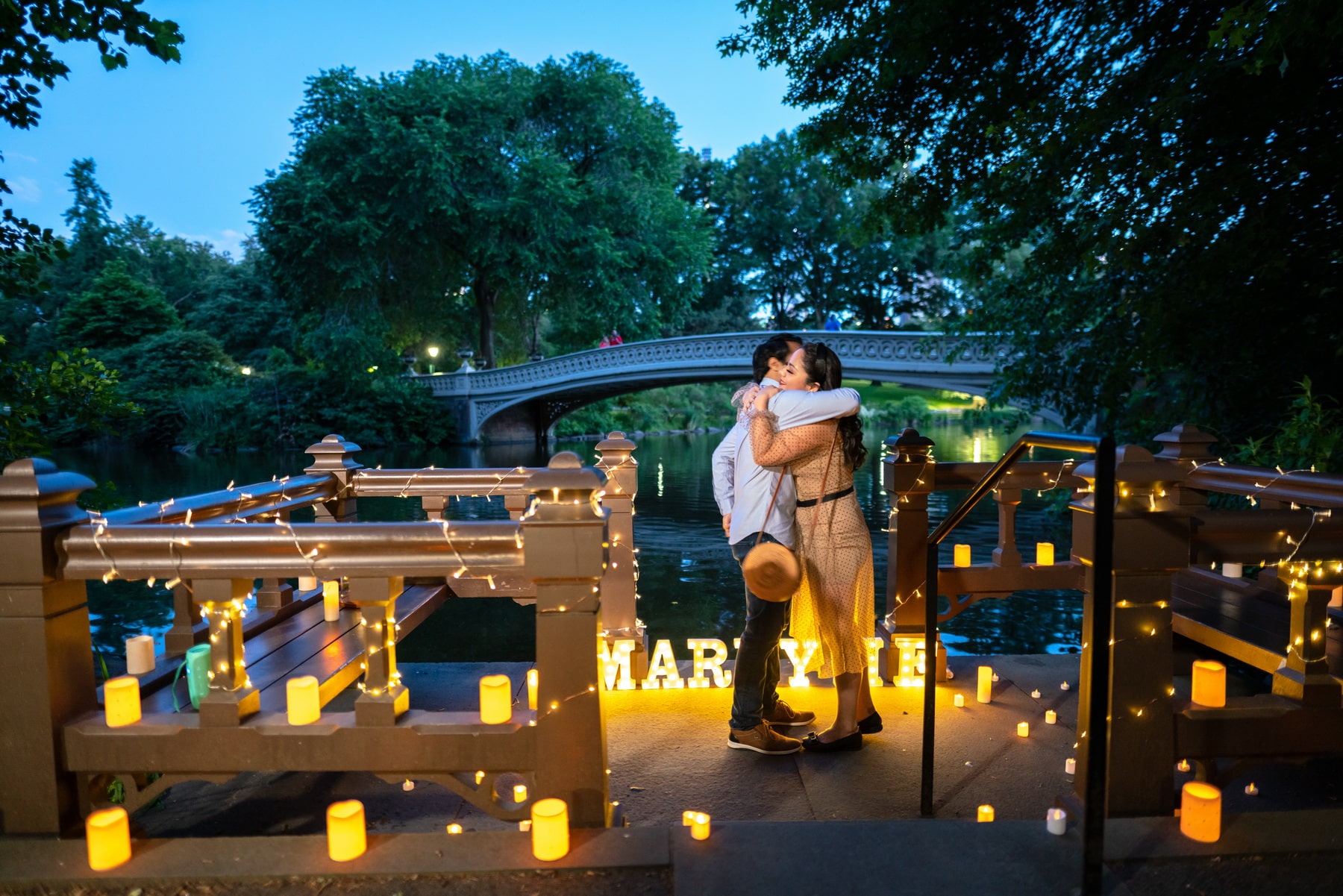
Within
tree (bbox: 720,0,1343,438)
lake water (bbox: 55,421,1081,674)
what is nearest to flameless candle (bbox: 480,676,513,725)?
lake water (bbox: 55,421,1081,674)

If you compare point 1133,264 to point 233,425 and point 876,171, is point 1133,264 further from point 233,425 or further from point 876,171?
point 233,425

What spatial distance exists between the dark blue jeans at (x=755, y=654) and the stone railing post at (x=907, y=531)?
38.4 inches

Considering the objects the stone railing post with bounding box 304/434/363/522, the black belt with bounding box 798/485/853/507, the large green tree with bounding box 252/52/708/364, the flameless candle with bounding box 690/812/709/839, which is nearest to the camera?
the flameless candle with bounding box 690/812/709/839

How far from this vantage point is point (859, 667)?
3.12 meters

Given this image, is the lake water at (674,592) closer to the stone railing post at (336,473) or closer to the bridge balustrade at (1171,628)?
the stone railing post at (336,473)

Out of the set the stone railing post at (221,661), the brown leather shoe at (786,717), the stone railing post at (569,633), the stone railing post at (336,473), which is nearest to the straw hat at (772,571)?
the brown leather shoe at (786,717)

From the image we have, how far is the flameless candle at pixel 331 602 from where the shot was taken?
11.9ft

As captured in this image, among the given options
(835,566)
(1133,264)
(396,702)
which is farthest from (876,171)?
(396,702)

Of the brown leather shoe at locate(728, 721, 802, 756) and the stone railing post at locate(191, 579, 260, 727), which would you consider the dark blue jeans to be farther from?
the stone railing post at locate(191, 579, 260, 727)

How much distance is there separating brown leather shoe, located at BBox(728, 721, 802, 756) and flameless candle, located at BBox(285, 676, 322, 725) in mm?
1599

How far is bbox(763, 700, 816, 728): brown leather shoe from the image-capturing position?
10.9ft

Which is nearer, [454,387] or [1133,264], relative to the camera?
[1133,264]

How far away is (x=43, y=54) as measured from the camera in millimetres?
4301

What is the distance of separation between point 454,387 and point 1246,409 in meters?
27.1
